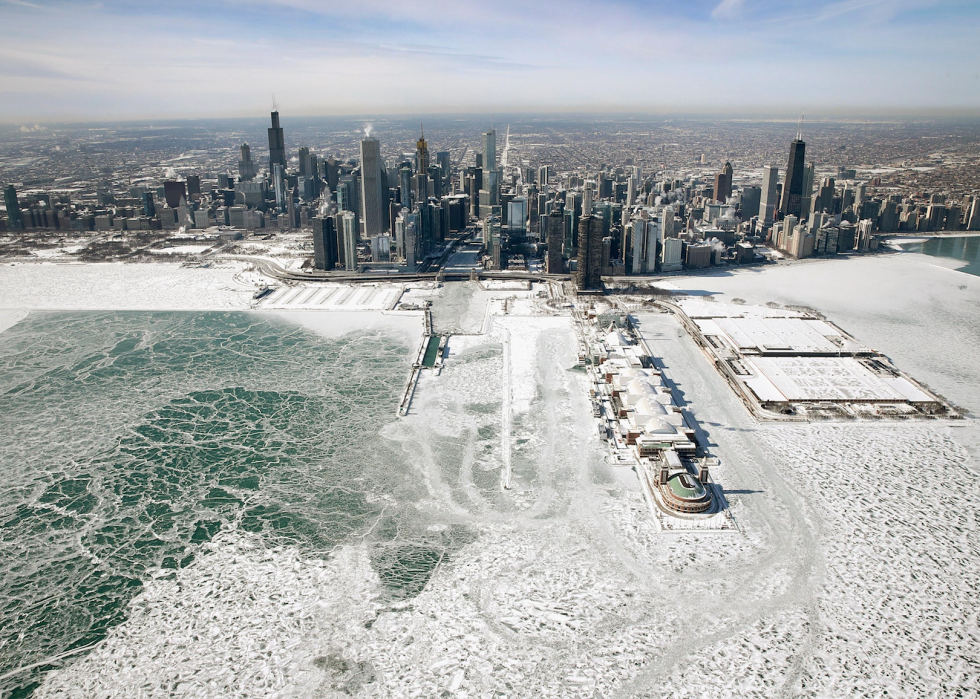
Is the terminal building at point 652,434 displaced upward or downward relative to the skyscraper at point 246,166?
downward

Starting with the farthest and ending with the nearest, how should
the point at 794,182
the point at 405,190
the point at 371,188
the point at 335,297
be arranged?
1. the point at 794,182
2. the point at 405,190
3. the point at 371,188
4. the point at 335,297

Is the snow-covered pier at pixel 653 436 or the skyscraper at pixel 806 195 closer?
the snow-covered pier at pixel 653 436

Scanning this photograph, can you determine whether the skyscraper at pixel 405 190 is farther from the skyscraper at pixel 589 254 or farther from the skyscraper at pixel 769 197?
the skyscraper at pixel 769 197

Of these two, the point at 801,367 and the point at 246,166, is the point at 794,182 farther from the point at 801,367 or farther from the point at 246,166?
the point at 246,166

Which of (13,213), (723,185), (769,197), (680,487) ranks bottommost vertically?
(680,487)

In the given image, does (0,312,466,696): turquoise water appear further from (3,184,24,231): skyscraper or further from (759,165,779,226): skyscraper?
(759,165,779,226): skyscraper

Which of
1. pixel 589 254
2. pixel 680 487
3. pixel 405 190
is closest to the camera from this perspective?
pixel 680 487

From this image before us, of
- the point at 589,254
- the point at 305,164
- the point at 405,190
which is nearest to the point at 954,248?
the point at 589,254

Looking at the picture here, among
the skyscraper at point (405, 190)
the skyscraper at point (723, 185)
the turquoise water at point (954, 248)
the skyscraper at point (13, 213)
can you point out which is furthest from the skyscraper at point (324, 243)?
the skyscraper at point (723, 185)
